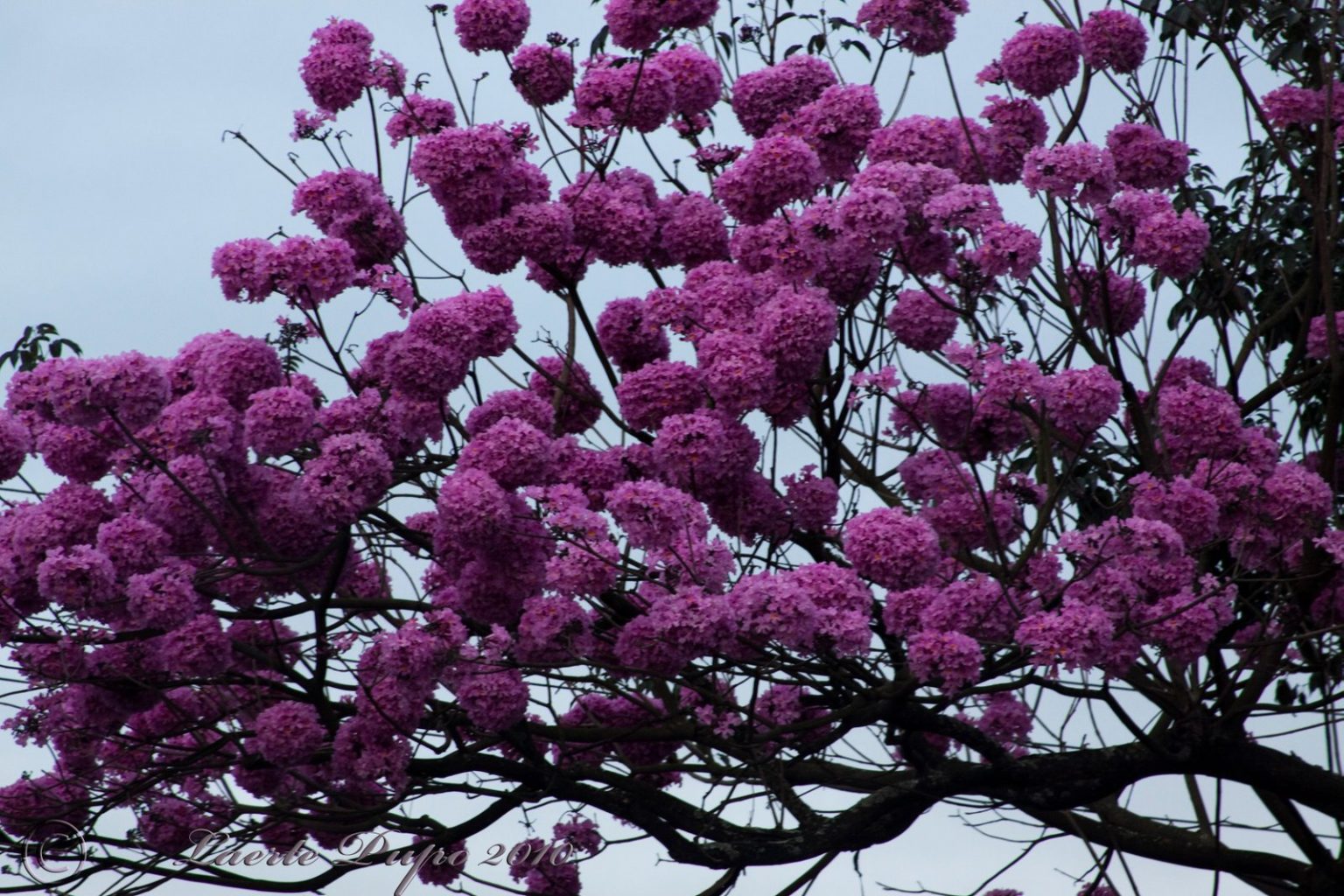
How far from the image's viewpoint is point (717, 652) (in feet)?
18.4

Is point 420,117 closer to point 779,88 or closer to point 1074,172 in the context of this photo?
point 779,88

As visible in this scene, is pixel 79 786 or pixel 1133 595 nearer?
pixel 1133 595

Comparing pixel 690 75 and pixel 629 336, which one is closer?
pixel 629 336

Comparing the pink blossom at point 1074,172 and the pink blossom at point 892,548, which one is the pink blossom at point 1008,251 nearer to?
the pink blossom at point 1074,172

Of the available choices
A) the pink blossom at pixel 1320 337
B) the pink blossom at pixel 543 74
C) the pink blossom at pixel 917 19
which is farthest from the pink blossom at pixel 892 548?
the pink blossom at pixel 1320 337

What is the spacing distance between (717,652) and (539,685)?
92 centimetres

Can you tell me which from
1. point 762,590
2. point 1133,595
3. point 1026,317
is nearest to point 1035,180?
point 1026,317

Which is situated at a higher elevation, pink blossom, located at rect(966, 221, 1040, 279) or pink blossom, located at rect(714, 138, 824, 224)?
pink blossom, located at rect(714, 138, 824, 224)

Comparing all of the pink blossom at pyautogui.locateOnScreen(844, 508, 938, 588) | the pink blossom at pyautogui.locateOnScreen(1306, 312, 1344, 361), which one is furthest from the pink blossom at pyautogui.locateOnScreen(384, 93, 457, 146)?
the pink blossom at pyautogui.locateOnScreen(1306, 312, 1344, 361)

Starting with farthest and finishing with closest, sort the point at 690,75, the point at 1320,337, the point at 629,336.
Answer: the point at 1320,337
the point at 690,75
the point at 629,336

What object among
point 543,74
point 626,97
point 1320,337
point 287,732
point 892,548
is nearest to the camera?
point 892,548

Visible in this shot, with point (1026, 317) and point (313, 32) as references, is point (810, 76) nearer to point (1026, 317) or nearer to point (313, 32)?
point (1026, 317)

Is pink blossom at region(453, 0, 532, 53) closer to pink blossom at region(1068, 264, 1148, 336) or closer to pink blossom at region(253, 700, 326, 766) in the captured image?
pink blossom at region(1068, 264, 1148, 336)

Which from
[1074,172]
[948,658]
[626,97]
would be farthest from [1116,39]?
[948,658]
